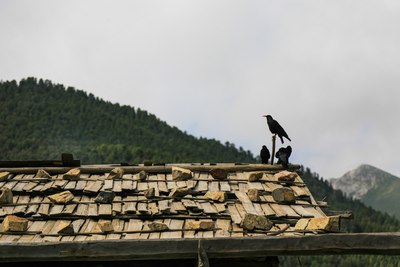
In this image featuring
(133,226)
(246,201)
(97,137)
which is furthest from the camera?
(97,137)

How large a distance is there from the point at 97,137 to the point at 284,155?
11592 centimetres

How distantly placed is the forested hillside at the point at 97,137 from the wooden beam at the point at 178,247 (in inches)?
3698

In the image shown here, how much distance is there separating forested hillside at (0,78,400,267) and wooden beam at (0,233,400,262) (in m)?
93.9

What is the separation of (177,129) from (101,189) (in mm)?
126074

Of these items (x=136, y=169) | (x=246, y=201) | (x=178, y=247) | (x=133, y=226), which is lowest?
(x=178, y=247)

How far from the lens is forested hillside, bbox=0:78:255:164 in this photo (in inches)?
4414

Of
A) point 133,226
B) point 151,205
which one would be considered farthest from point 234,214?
point 133,226

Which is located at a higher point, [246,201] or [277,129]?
[277,129]

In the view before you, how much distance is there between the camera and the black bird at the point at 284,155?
34.9ft

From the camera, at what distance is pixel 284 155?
10672 millimetres

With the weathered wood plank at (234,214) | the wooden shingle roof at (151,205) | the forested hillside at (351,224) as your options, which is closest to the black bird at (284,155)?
the wooden shingle roof at (151,205)

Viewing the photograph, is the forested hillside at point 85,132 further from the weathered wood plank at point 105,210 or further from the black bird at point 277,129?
the weathered wood plank at point 105,210

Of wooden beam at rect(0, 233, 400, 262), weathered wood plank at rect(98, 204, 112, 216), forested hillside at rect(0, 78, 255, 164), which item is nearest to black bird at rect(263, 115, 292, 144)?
weathered wood plank at rect(98, 204, 112, 216)

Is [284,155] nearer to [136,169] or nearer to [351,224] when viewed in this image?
[136,169]
